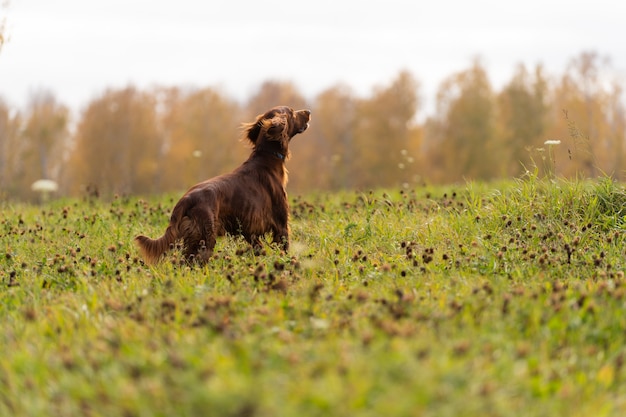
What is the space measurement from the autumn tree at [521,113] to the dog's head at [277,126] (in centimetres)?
2587

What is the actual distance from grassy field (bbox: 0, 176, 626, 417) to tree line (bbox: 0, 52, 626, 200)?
920 inches

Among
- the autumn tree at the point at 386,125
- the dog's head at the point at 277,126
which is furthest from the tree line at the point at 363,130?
the dog's head at the point at 277,126

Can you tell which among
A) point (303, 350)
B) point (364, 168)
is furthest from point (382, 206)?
point (364, 168)

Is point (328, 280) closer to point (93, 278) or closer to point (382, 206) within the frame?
point (93, 278)

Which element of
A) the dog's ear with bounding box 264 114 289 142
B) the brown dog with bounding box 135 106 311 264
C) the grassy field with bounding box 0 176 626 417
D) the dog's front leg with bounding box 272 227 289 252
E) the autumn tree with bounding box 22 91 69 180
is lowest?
the grassy field with bounding box 0 176 626 417

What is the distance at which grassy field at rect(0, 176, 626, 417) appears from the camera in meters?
2.66

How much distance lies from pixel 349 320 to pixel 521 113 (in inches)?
1198

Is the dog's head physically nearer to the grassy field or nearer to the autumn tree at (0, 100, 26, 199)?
the grassy field

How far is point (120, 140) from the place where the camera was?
33375 mm

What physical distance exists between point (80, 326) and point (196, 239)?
68.5 inches

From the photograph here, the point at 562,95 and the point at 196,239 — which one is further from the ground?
the point at 562,95

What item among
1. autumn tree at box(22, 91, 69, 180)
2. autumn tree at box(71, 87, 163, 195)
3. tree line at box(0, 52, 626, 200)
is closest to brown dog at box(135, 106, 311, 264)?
tree line at box(0, 52, 626, 200)

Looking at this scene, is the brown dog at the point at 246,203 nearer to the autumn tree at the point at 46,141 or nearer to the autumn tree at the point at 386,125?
the autumn tree at the point at 386,125

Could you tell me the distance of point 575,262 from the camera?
5.29m
